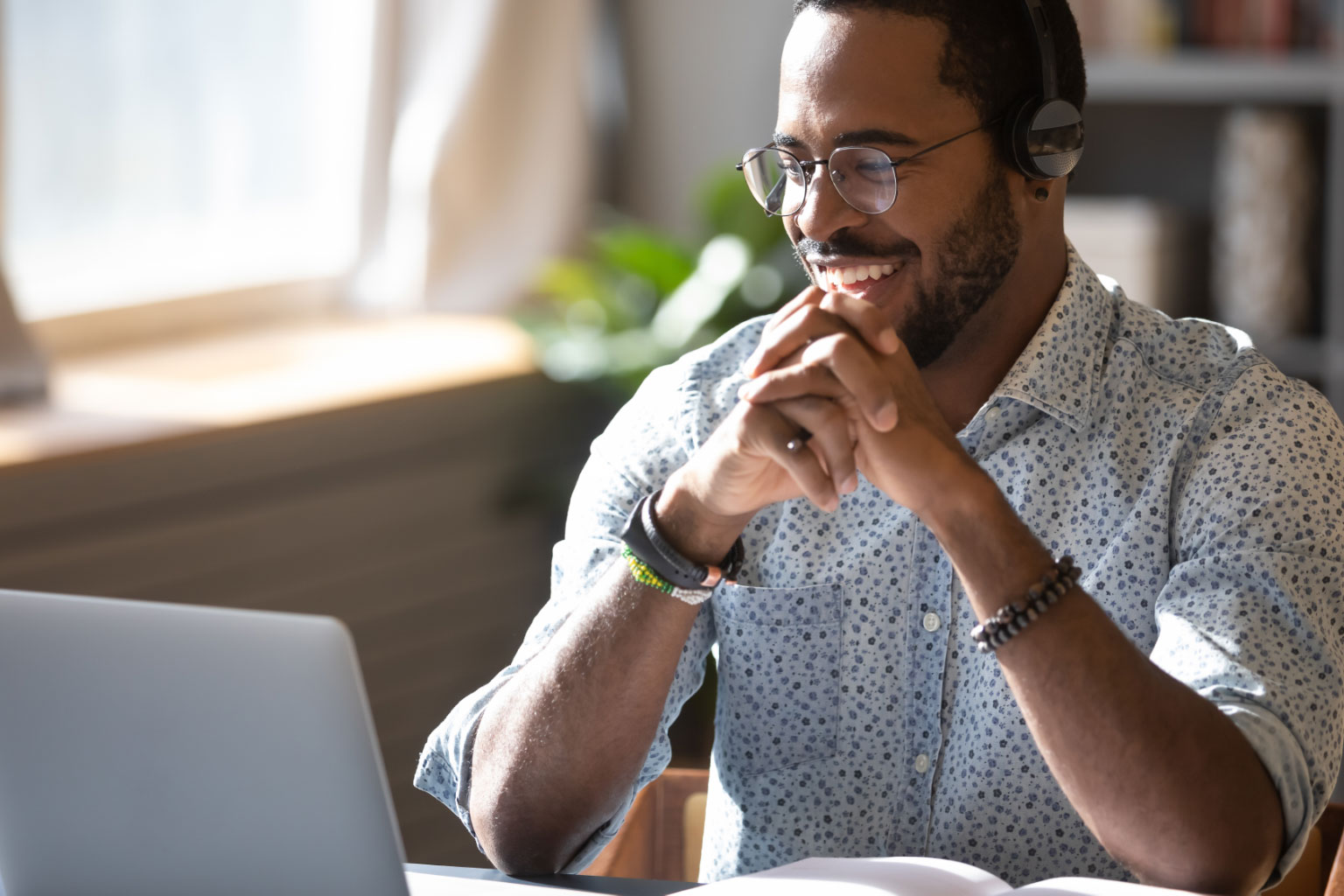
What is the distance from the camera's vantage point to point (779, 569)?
1308mm

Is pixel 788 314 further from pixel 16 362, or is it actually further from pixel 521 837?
pixel 16 362

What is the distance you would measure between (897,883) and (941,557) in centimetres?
39

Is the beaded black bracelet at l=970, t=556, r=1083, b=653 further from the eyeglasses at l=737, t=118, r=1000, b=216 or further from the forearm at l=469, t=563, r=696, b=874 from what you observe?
the eyeglasses at l=737, t=118, r=1000, b=216

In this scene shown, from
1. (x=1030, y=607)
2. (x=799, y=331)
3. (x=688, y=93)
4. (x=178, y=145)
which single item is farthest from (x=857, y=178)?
(x=688, y=93)

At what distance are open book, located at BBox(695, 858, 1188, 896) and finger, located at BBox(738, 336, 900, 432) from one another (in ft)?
0.97

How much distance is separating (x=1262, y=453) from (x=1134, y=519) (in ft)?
0.36

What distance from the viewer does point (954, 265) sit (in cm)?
130

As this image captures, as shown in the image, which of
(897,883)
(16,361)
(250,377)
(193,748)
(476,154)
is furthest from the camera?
(476,154)

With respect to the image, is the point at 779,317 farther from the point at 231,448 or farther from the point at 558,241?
the point at 558,241

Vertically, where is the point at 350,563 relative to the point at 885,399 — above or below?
below

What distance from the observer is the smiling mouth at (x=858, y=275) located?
51.5 inches

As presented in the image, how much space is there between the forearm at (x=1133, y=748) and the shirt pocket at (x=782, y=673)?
27 centimetres

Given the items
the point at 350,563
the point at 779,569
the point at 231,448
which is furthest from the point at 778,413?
the point at 350,563

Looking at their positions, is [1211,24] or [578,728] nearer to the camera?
[578,728]
